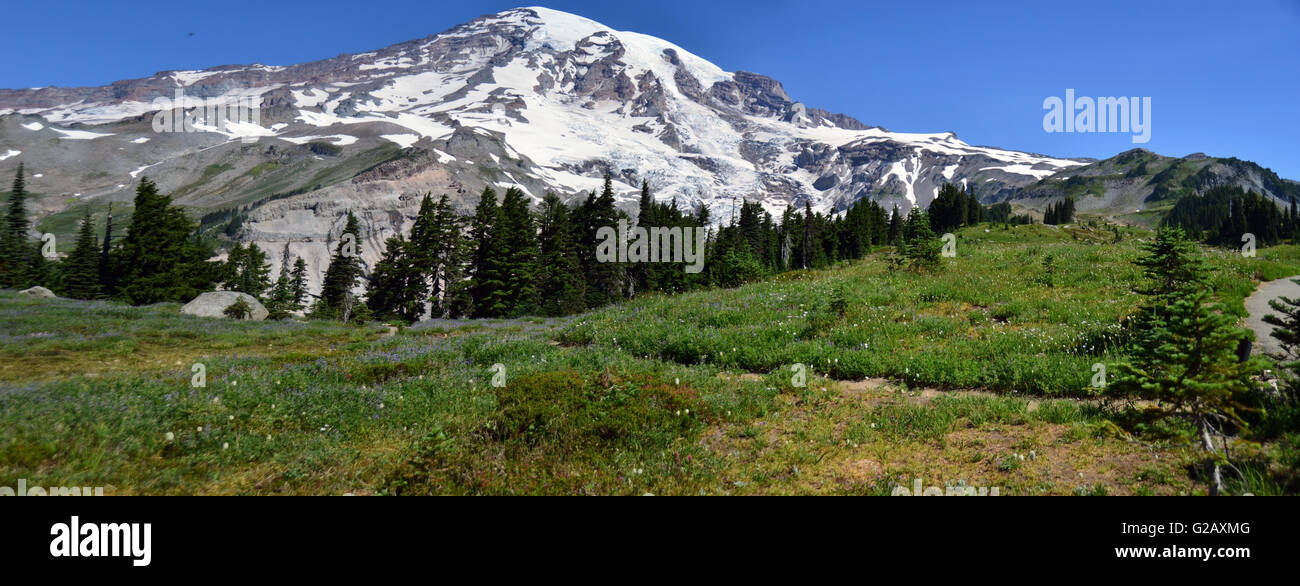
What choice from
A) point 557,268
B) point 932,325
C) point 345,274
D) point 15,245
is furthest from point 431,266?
point 15,245

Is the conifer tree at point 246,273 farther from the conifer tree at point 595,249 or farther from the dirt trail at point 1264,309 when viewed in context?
the dirt trail at point 1264,309

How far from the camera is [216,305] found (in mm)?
36812

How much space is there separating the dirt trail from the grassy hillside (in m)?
0.47

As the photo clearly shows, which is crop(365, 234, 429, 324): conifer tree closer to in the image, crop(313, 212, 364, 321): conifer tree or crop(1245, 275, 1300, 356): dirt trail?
crop(313, 212, 364, 321): conifer tree

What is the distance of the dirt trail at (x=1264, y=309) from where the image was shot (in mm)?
8625

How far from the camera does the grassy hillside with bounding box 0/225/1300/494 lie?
5621mm

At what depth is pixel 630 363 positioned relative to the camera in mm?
11805

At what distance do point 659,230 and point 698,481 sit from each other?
2796 inches

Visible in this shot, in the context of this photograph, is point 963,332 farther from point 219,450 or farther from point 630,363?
point 219,450

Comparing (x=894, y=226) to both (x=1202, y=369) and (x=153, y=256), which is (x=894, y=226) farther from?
(x=1202, y=369)

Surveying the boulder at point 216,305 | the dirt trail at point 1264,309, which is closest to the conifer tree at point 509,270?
the boulder at point 216,305

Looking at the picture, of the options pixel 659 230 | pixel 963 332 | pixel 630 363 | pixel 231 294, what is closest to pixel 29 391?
pixel 630 363
